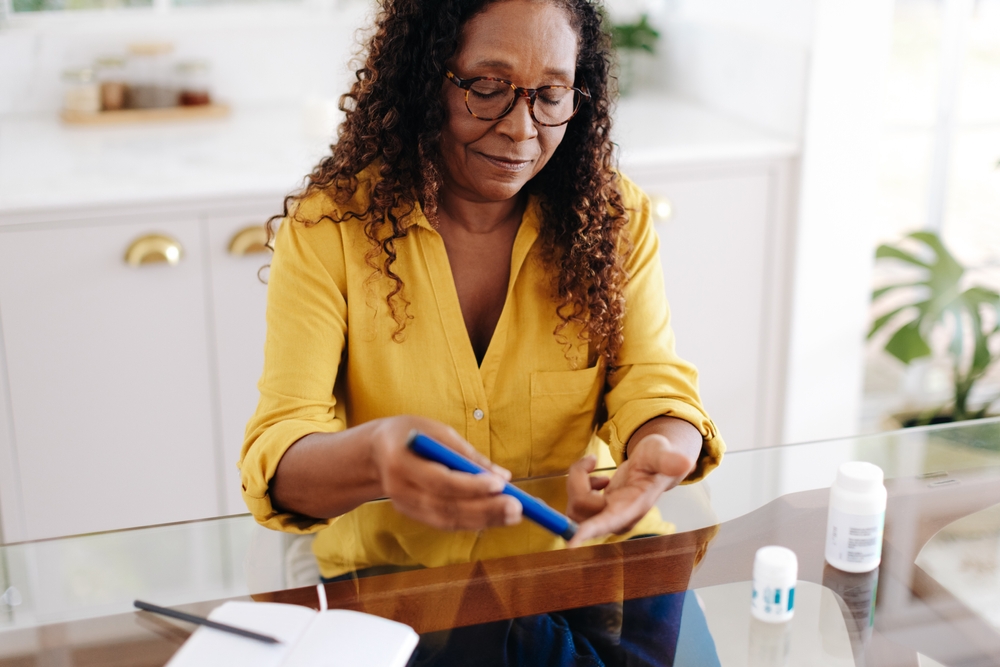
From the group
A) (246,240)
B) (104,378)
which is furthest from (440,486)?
(104,378)

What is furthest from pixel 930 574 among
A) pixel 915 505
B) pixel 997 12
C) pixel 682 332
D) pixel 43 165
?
pixel 997 12

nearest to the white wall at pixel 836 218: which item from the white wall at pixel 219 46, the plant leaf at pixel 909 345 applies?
the plant leaf at pixel 909 345

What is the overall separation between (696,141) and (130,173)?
122cm

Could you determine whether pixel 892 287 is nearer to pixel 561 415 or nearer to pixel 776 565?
pixel 561 415

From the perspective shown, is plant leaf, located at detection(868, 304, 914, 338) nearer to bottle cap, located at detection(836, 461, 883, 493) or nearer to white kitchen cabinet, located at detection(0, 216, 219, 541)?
bottle cap, located at detection(836, 461, 883, 493)

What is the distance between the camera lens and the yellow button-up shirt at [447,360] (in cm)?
123

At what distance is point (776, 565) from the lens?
969mm

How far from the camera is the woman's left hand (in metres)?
1.02

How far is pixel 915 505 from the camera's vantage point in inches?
46.3

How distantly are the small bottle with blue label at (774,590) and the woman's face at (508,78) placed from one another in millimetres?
538

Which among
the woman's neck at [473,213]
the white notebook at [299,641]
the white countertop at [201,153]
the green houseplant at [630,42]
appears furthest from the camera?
the green houseplant at [630,42]

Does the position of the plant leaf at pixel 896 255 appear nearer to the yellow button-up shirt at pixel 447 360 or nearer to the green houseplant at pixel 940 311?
the green houseplant at pixel 940 311

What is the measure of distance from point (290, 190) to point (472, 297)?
2.67 ft

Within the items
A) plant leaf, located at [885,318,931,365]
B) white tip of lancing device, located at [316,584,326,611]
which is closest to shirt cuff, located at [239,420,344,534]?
white tip of lancing device, located at [316,584,326,611]
